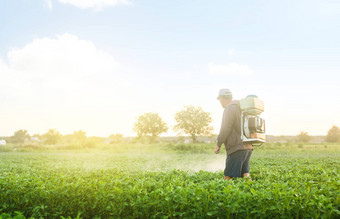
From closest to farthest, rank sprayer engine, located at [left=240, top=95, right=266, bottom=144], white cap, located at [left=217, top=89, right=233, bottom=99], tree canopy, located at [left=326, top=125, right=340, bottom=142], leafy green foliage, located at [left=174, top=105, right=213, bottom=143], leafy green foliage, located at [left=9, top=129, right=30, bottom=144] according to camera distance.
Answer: sprayer engine, located at [left=240, top=95, right=266, bottom=144] < white cap, located at [left=217, top=89, right=233, bottom=99] < tree canopy, located at [left=326, top=125, right=340, bottom=142] < leafy green foliage, located at [left=174, top=105, right=213, bottom=143] < leafy green foliage, located at [left=9, top=129, right=30, bottom=144]

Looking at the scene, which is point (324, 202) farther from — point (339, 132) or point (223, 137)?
point (339, 132)

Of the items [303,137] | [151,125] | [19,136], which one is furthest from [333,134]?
[19,136]

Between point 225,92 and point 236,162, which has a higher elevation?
point 225,92

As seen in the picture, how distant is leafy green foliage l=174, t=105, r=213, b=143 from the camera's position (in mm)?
59656

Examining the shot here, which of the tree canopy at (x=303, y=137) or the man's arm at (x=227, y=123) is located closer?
the man's arm at (x=227, y=123)

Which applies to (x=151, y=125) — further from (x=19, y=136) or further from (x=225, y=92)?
(x=225, y=92)

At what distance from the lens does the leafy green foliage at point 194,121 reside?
5966cm

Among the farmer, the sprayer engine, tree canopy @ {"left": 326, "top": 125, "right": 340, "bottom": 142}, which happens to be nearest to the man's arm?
the farmer

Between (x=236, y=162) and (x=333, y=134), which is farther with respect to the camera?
(x=333, y=134)

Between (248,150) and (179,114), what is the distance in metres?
54.7

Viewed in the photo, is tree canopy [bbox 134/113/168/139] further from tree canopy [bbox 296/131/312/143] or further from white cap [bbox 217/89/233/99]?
white cap [bbox 217/89/233/99]

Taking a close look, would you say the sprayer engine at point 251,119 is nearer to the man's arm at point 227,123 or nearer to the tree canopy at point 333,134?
the man's arm at point 227,123

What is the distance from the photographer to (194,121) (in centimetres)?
5962

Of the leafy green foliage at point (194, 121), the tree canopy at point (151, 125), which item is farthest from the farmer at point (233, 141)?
the tree canopy at point (151, 125)
